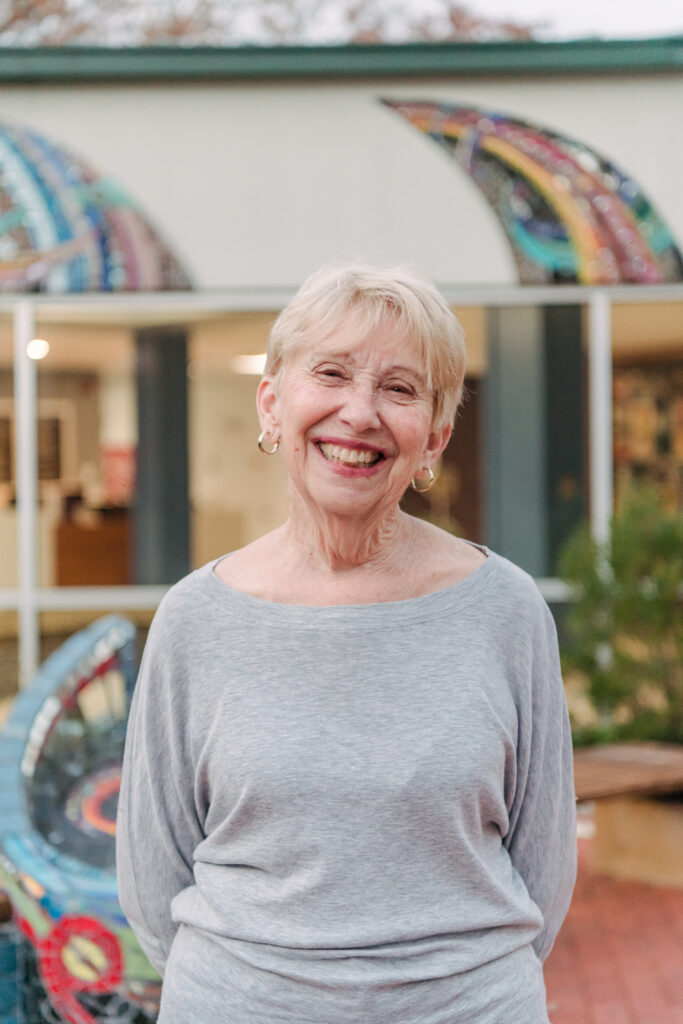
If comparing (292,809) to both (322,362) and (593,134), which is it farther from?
(593,134)

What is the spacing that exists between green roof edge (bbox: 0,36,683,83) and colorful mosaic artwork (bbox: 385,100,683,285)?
10.2 inches

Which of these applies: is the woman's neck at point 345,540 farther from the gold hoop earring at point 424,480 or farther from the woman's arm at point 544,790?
the woman's arm at point 544,790

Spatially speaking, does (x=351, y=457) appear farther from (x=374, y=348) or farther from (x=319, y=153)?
(x=319, y=153)

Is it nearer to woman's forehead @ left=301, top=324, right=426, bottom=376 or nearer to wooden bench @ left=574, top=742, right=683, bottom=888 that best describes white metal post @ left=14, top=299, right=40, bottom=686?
wooden bench @ left=574, top=742, right=683, bottom=888

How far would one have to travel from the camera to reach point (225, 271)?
A: 23.9 ft

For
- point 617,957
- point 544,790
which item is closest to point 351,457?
point 544,790

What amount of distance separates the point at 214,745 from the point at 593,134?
6.28m

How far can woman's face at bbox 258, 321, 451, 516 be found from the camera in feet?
5.45

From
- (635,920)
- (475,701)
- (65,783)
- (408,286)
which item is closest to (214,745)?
(475,701)

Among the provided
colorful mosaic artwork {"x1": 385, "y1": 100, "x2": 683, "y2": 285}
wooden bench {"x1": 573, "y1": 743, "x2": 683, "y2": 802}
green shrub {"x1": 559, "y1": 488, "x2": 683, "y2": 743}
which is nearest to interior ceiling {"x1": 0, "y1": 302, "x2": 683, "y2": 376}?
colorful mosaic artwork {"x1": 385, "y1": 100, "x2": 683, "y2": 285}

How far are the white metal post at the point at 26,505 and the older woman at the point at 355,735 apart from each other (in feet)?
19.5

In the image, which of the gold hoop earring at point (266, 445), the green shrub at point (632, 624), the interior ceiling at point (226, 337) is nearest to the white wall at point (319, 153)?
the interior ceiling at point (226, 337)

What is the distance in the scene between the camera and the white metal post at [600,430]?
7.57m

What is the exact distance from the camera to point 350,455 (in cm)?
168
